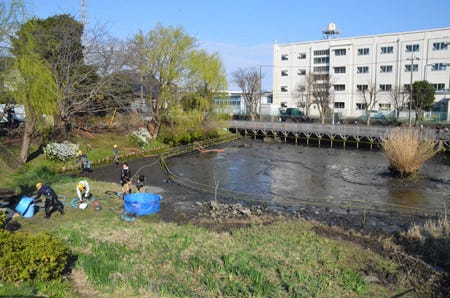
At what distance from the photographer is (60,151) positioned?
982 inches

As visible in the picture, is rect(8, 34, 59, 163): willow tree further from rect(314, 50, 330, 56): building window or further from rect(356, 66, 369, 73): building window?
rect(314, 50, 330, 56): building window

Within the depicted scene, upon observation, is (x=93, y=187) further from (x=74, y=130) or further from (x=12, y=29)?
(x=74, y=130)

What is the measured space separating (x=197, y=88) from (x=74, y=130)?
12.6 meters

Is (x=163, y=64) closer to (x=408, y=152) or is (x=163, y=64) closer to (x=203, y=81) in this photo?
(x=203, y=81)

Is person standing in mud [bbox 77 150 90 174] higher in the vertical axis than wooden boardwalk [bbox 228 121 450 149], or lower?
lower

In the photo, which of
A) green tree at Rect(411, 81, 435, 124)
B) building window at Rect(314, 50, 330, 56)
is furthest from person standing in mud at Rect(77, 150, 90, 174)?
building window at Rect(314, 50, 330, 56)

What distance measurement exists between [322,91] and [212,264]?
48161 millimetres

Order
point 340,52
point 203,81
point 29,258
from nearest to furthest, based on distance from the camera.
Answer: point 29,258 < point 203,81 < point 340,52

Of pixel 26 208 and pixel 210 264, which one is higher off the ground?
pixel 26 208

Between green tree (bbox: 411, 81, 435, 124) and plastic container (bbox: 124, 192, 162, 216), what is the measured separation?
41.1m

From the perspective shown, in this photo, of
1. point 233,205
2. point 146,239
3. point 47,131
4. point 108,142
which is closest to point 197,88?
point 108,142

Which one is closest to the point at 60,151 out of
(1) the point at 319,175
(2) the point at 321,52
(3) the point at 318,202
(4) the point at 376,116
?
(3) the point at 318,202

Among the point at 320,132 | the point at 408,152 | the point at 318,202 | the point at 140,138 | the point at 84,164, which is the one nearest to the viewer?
the point at 318,202

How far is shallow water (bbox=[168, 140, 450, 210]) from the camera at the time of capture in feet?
65.9
